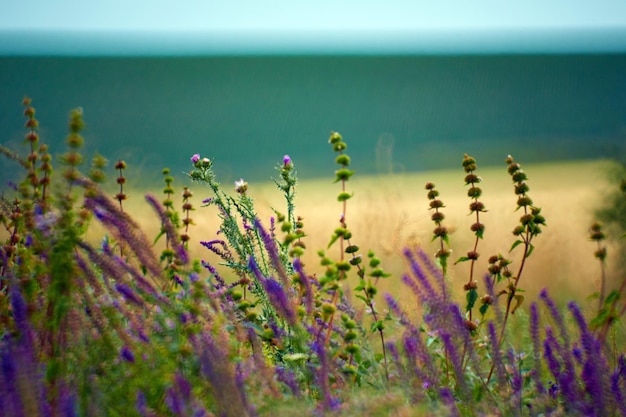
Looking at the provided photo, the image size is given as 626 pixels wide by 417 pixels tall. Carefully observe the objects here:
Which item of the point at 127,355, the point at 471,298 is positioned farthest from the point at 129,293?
the point at 471,298

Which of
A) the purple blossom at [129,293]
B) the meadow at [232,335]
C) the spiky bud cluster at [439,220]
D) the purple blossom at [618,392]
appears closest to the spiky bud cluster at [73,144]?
the meadow at [232,335]

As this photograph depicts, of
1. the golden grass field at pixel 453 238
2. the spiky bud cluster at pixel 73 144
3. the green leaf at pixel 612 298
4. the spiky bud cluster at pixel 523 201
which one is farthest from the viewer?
the golden grass field at pixel 453 238

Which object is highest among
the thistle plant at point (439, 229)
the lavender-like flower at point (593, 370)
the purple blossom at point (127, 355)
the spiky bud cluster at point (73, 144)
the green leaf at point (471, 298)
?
the spiky bud cluster at point (73, 144)

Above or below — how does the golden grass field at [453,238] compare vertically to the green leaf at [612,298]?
above

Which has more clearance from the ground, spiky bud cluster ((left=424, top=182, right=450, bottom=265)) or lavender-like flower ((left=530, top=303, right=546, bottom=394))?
spiky bud cluster ((left=424, top=182, right=450, bottom=265))

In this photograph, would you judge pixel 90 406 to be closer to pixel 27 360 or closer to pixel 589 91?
pixel 27 360

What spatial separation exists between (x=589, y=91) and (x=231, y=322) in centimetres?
1535

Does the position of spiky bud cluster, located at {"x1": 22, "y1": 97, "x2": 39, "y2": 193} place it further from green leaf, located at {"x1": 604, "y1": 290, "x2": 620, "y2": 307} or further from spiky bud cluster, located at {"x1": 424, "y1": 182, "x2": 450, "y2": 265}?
green leaf, located at {"x1": 604, "y1": 290, "x2": 620, "y2": 307}

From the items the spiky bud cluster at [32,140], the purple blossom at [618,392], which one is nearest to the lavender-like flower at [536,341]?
the purple blossom at [618,392]

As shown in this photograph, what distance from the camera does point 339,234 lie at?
1355 mm

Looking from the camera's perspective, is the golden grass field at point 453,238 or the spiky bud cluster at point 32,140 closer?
the spiky bud cluster at point 32,140

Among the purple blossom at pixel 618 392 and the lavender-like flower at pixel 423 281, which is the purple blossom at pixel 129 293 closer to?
the lavender-like flower at pixel 423 281

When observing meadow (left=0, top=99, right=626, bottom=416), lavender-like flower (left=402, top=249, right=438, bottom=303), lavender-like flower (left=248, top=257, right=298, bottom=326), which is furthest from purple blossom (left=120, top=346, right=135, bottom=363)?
lavender-like flower (left=402, top=249, right=438, bottom=303)

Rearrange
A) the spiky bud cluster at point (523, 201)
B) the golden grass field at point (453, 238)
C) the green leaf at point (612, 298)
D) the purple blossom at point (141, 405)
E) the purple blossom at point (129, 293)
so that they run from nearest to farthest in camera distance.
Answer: the purple blossom at point (141, 405) < the purple blossom at point (129, 293) < the green leaf at point (612, 298) < the spiky bud cluster at point (523, 201) < the golden grass field at point (453, 238)
